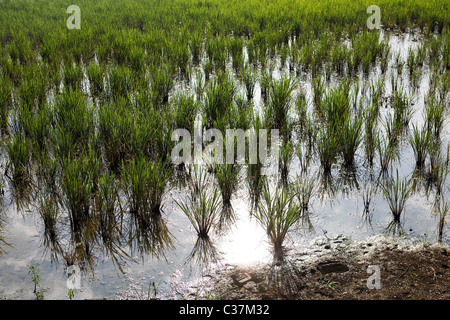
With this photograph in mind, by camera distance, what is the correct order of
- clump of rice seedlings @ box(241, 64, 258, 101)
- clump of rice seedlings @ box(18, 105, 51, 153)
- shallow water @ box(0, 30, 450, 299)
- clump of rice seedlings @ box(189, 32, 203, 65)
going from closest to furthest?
shallow water @ box(0, 30, 450, 299) → clump of rice seedlings @ box(18, 105, 51, 153) → clump of rice seedlings @ box(241, 64, 258, 101) → clump of rice seedlings @ box(189, 32, 203, 65)

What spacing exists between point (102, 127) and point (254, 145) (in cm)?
143

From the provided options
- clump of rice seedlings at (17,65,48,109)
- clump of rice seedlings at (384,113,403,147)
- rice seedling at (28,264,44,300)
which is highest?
clump of rice seedlings at (17,65,48,109)

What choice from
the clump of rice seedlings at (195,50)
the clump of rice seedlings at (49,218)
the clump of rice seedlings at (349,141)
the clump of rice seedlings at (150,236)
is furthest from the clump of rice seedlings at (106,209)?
the clump of rice seedlings at (195,50)

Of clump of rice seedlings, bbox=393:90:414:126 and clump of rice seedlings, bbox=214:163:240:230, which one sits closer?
clump of rice seedlings, bbox=214:163:240:230

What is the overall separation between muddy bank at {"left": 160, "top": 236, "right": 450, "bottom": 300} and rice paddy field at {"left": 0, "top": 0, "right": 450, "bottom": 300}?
4.0 inches

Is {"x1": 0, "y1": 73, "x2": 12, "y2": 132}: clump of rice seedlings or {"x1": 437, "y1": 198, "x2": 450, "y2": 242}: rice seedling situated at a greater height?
{"x1": 0, "y1": 73, "x2": 12, "y2": 132}: clump of rice seedlings

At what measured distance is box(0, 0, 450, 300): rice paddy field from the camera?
2.85 m

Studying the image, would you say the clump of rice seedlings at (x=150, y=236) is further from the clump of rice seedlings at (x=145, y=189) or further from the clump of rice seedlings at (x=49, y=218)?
the clump of rice seedlings at (x=49, y=218)

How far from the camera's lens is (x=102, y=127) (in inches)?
167

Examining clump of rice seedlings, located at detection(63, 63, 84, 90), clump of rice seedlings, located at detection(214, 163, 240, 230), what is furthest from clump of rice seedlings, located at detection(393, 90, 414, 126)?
clump of rice seedlings, located at detection(63, 63, 84, 90)

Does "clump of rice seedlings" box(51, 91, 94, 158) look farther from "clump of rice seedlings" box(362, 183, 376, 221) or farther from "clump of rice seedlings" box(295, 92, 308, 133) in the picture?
"clump of rice seedlings" box(362, 183, 376, 221)

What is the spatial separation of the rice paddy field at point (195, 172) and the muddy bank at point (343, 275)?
10cm

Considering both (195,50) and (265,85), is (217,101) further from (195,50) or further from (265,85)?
(195,50)

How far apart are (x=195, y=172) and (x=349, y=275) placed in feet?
4.53
